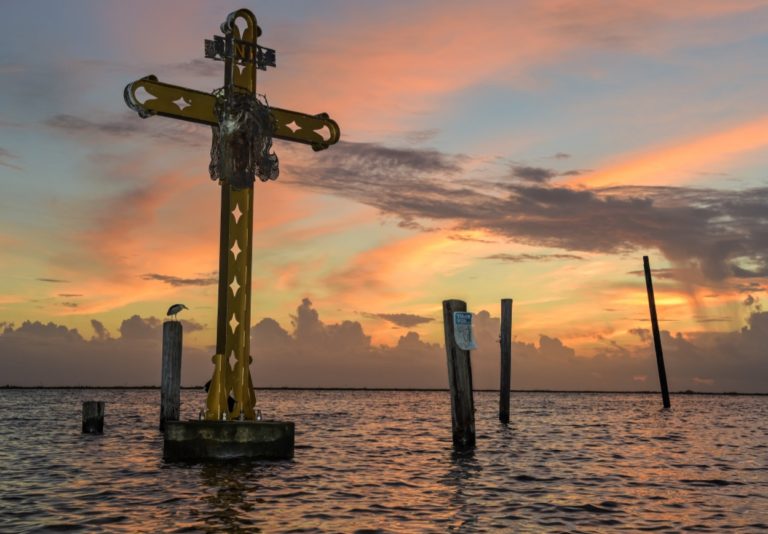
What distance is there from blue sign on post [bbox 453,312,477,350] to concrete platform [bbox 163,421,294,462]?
4551 mm

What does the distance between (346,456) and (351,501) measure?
730 centimetres

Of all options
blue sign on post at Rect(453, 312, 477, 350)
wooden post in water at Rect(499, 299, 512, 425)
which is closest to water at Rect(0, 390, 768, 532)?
blue sign on post at Rect(453, 312, 477, 350)

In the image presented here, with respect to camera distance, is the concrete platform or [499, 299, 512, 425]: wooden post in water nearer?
the concrete platform

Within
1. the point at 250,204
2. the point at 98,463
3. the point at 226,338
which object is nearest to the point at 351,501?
the point at 226,338

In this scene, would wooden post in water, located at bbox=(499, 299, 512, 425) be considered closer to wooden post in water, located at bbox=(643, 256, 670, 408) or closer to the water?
the water

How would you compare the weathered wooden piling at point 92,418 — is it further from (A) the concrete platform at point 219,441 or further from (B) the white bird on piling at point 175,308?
(A) the concrete platform at point 219,441

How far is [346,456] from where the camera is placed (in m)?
19.6

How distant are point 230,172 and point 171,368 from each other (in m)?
9.71

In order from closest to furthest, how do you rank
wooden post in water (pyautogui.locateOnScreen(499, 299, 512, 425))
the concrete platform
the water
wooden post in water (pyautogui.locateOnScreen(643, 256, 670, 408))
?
the water, the concrete platform, wooden post in water (pyautogui.locateOnScreen(499, 299, 512, 425)), wooden post in water (pyautogui.locateOnScreen(643, 256, 670, 408))

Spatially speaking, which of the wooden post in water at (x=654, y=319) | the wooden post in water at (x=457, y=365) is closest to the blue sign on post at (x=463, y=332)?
the wooden post in water at (x=457, y=365)

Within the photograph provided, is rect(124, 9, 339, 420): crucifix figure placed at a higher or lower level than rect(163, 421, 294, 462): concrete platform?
higher

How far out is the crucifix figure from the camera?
50.0 ft

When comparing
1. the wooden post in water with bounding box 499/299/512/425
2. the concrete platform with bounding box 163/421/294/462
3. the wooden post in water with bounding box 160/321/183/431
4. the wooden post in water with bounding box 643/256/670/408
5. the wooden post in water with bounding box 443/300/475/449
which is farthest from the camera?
the wooden post in water with bounding box 643/256/670/408

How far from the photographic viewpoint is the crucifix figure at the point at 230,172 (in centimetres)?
1523
